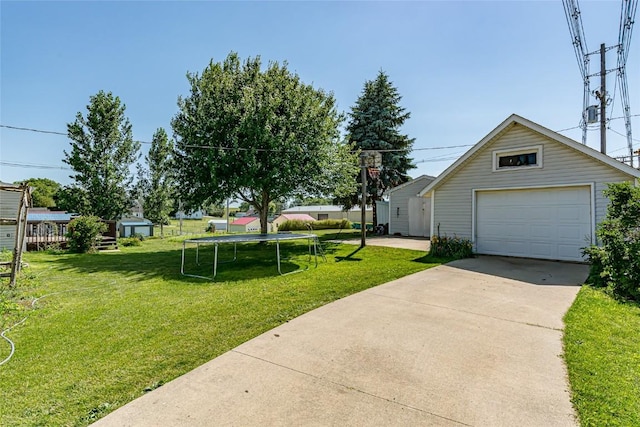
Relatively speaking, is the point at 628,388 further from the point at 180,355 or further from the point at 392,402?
the point at 180,355

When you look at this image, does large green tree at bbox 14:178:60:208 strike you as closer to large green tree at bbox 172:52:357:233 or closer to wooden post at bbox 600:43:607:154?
large green tree at bbox 172:52:357:233

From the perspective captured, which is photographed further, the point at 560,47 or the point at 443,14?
the point at 560,47

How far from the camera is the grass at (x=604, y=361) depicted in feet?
7.86

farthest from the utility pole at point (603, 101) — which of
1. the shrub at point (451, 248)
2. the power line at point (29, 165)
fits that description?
the power line at point (29, 165)

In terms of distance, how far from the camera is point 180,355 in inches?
135

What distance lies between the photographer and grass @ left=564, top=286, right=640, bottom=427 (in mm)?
2396

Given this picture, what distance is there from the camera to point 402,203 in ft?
64.3

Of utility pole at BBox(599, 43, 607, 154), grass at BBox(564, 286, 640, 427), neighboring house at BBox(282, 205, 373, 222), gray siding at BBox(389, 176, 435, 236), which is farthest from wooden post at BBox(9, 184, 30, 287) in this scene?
neighboring house at BBox(282, 205, 373, 222)

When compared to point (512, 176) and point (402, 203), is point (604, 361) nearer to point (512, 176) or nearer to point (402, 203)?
point (512, 176)

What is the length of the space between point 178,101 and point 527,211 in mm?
14102

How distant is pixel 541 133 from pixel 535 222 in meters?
2.72

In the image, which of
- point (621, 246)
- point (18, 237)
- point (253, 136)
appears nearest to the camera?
point (621, 246)

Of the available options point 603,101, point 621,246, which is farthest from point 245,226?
point 621,246

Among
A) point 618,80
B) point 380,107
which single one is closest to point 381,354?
point 618,80
